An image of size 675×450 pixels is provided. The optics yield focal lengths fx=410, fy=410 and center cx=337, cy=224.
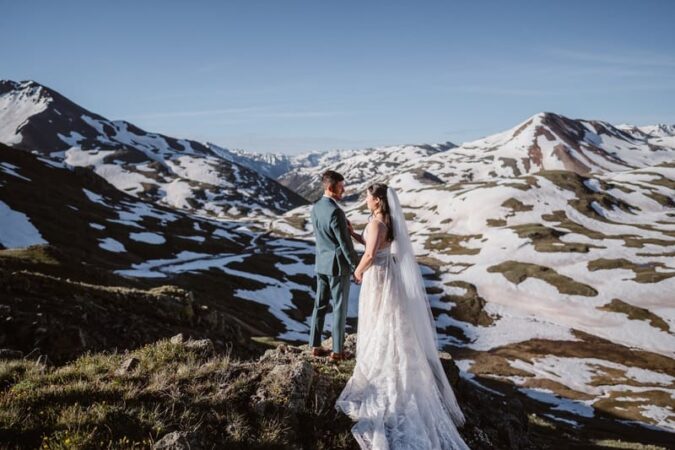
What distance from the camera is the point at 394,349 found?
34.6 feet

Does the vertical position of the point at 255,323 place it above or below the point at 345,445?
below

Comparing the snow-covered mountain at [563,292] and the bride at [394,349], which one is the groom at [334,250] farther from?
the snow-covered mountain at [563,292]

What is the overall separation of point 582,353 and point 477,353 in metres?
18.7

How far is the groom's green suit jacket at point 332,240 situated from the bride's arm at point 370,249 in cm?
39

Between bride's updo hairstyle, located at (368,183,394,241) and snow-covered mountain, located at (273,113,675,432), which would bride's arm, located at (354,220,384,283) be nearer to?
bride's updo hairstyle, located at (368,183,394,241)

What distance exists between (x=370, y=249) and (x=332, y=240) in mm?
1226

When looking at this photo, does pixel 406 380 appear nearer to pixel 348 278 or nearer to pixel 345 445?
pixel 345 445

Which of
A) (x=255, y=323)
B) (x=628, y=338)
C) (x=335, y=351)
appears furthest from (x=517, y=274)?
(x=335, y=351)

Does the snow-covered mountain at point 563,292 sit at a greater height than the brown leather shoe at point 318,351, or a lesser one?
lesser

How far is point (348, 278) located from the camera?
448 inches

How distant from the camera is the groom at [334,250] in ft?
36.0

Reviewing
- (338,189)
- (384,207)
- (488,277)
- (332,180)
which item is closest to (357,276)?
(384,207)

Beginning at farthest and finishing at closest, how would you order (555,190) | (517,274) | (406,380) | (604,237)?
1. (555,190)
2. (604,237)
3. (517,274)
4. (406,380)

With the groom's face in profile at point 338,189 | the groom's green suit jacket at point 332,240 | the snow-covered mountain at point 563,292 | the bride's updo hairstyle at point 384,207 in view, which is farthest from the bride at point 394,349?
the snow-covered mountain at point 563,292
